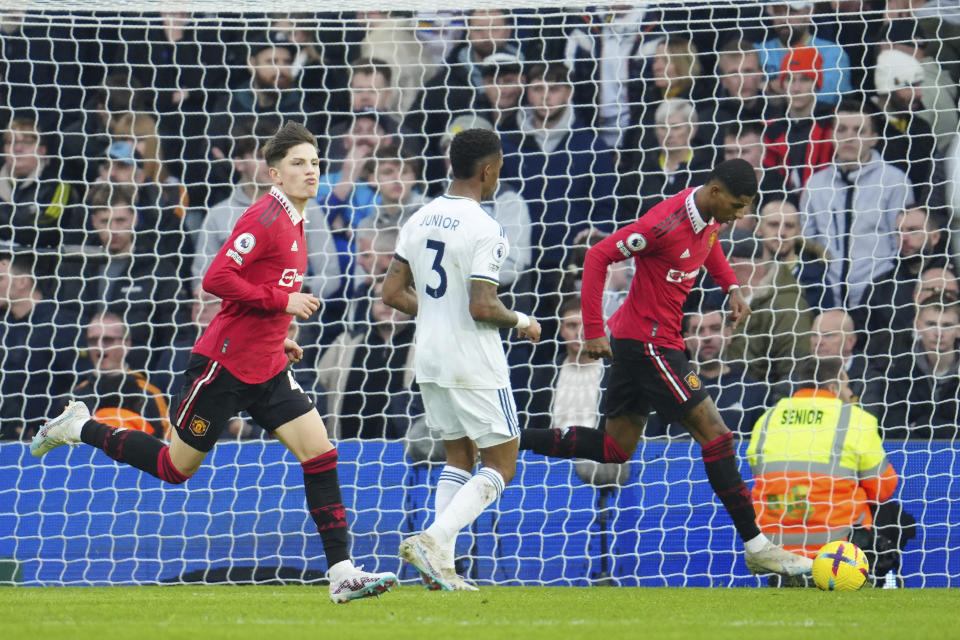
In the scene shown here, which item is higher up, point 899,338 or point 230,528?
point 899,338

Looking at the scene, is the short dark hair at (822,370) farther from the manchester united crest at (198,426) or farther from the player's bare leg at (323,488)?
the manchester united crest at (198,426)

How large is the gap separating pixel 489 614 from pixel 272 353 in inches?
51.8

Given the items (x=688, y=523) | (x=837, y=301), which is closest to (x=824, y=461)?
(x=688, y=523)

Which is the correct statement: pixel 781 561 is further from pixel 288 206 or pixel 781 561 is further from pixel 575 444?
pixel 288 206

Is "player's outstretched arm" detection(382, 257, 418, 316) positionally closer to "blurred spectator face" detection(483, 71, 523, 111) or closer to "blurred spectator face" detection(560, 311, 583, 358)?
"blurred spectator face" detection(560, 311, 583, 358)

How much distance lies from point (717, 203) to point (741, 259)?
2.22m

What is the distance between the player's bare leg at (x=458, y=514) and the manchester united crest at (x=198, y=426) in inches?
36.9

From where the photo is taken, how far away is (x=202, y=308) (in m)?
8.77

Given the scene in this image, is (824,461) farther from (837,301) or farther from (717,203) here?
(837,301)

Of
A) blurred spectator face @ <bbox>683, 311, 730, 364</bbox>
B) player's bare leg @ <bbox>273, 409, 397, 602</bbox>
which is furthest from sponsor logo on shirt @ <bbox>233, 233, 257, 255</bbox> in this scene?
blurred spectator face @ <bbox>683, 311, 730, 364</bbox>

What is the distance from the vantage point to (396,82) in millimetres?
9102

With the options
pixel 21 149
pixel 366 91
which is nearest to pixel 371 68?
pixel 366 91

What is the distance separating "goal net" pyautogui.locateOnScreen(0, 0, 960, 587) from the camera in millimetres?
6969

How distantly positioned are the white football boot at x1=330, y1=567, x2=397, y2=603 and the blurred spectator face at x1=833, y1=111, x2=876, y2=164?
185 inches
